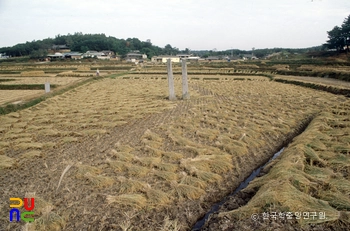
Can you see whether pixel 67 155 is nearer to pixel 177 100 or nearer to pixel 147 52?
pixel 177 100

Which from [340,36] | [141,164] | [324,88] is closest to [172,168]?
[141,164]

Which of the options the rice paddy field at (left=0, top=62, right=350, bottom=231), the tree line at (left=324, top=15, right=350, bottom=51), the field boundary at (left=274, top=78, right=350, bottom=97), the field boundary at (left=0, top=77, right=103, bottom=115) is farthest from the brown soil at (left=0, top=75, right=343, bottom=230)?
the tree line at (left=324, top=15, right=350, bottom=51)

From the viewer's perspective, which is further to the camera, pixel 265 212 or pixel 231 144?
pixel 231 144

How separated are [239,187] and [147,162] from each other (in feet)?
6.84

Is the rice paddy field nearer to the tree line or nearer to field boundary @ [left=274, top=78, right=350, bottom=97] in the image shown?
field boundary @ [left=274, top=78, right=350, bottom=97]

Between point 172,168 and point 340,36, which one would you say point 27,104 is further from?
point 340,36

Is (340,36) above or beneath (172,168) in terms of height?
above

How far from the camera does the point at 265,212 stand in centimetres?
365

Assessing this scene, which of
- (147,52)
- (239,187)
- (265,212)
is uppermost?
(147,52)

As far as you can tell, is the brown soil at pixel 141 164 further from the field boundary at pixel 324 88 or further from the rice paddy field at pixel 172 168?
the field boundary at pixel 324 88

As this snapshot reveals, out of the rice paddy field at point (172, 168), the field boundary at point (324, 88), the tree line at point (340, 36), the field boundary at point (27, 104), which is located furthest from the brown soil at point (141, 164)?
the tree line at point (340, 36)

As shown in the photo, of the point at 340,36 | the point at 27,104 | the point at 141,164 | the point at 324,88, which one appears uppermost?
the point at 340,36

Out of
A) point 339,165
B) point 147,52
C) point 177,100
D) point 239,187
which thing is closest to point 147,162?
point 239,187

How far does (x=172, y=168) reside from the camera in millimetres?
5469
